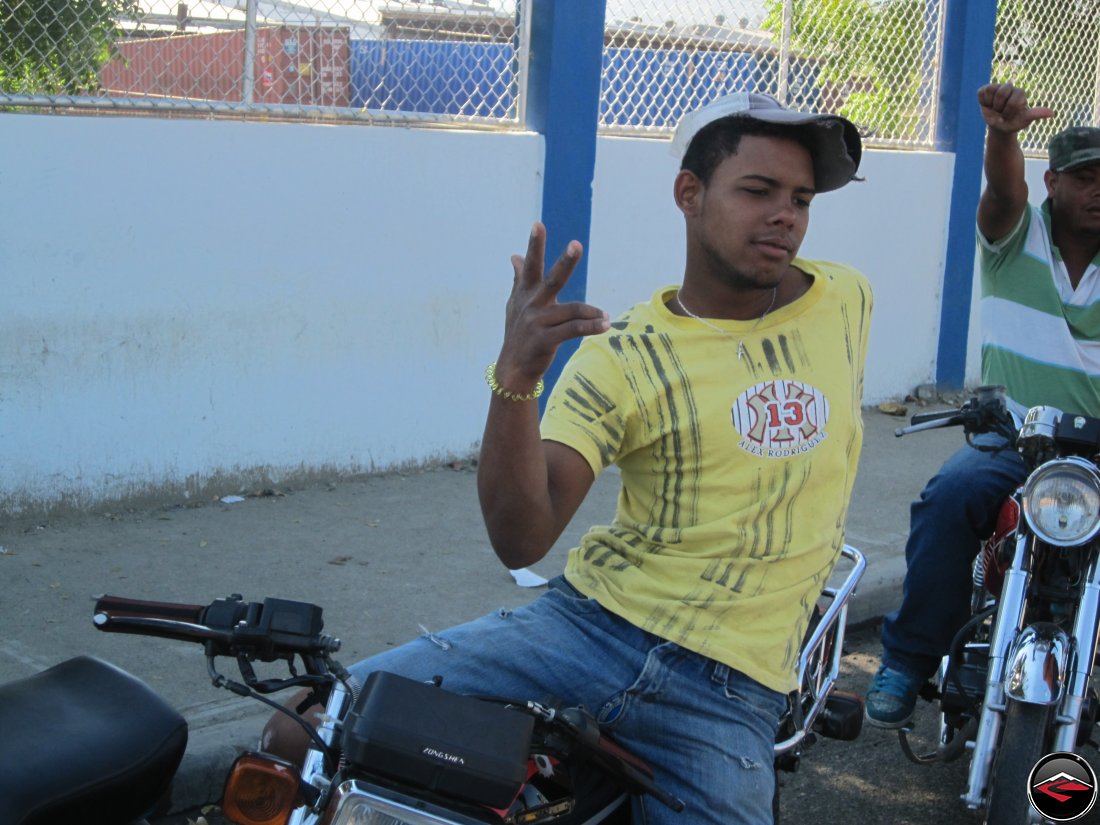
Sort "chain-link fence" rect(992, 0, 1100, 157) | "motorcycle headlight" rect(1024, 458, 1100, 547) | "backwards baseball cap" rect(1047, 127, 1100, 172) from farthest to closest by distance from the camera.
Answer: "chain-link fence" rect(992, 0, 1100, 157)
"backwards baseball cap" rect(1047, 127, 1100, 172)
"motorcycle headlight" rect(1024, 458, 1100, 547)

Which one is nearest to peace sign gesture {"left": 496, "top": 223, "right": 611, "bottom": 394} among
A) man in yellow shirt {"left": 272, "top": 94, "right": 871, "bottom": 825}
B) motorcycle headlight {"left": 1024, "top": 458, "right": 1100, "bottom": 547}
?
man in yellow shirt {"left": 272, "top": 94, "right": 871, "bottom": 825}

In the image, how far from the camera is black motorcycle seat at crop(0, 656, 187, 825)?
1.88 meters

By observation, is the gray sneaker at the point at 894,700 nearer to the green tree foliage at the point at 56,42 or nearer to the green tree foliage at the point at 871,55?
the green tree foliage at the point at 56,42

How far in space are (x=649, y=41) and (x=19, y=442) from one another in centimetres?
412

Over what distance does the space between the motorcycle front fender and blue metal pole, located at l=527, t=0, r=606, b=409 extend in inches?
152

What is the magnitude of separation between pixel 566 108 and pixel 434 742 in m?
5.54

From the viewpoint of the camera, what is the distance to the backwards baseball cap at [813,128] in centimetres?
261

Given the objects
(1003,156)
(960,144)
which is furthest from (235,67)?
(960,144)

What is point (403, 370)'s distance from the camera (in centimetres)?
654

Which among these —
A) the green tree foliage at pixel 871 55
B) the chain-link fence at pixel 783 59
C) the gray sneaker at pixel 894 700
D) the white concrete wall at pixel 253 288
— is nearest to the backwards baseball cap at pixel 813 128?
the gray sneaker at pixel 894 700

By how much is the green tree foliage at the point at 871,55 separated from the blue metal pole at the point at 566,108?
1819 millimetres

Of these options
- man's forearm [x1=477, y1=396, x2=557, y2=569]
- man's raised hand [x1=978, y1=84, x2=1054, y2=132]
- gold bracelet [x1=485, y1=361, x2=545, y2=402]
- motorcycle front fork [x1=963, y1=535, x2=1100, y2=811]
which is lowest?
motorcycle front fork [x1=963, y1=535, x2=1100, y2=811]

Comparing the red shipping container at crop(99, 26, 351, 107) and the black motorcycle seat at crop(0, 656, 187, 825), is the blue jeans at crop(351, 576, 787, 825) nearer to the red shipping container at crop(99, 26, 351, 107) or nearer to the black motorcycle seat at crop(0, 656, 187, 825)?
the black motorcycle seat at crop(0, 656, 187, 825)

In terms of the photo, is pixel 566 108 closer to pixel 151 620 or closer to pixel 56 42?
pixel 56 42
